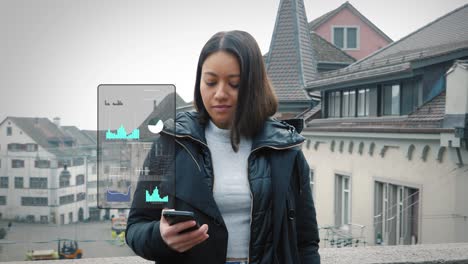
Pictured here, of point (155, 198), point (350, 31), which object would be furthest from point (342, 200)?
point (350, 31)

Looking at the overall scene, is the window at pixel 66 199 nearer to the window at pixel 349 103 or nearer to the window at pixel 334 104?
the window at pixel 349 103

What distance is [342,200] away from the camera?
254 inches

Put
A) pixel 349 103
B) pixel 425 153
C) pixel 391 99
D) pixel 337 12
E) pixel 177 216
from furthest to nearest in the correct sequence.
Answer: pixel 337 12, pixel 349 103, pixel 391 99, pixel 425 153, pixel 177 216

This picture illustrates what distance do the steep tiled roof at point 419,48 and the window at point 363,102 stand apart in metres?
0.18

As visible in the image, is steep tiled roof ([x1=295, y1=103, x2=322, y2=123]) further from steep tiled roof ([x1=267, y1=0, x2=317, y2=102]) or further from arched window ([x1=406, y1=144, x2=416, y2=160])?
arched window ([x1=406, y1=144, x2=416, y2=160])

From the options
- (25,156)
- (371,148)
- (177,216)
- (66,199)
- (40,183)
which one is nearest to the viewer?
(177,216)

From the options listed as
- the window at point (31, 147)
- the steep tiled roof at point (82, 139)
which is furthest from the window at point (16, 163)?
the steep tiled roof at point (82, 139)

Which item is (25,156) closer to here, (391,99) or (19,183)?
(19,183)

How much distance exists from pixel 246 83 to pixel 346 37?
1383cm

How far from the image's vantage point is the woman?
65 cm

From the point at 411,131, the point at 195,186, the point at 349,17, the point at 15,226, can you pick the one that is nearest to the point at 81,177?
the point at 195,186

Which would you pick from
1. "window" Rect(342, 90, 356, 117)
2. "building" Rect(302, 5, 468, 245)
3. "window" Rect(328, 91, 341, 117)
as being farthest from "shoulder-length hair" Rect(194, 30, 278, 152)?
"window" Rect(328, 91, 341, 117)

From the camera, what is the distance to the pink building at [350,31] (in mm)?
13148

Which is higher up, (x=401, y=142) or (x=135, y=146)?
(x=135, y=146)
